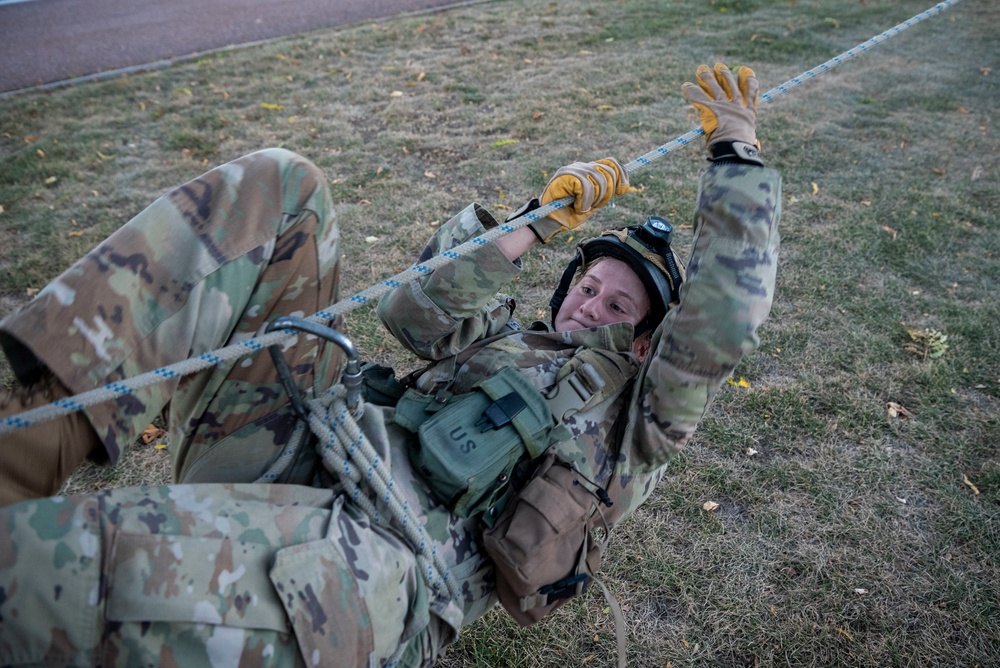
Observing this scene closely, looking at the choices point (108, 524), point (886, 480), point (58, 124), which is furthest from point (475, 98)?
point (108, 524)

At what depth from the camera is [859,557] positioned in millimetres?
2824

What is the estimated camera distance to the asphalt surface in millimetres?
A: 8094

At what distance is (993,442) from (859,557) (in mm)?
1043

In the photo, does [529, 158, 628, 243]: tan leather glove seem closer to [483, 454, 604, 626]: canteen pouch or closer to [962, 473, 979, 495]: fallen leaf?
[483, 454, 604, 626]: canteen pouch

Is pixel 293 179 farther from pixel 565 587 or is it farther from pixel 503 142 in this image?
pixel 503 142

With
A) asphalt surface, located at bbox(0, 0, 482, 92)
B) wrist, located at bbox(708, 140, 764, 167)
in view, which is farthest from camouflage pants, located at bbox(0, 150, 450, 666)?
asphalt surface, located at bbox(0, 0, 482, 92)

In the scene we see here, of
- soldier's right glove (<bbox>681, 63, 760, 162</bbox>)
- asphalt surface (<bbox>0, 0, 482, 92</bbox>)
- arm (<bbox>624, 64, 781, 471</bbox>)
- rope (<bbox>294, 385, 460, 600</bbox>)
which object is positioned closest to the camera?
rope (<bbox>294, 385, 460, 600</bbox>)

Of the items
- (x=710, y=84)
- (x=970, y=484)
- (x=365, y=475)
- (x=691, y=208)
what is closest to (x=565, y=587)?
(x=365, y=475)

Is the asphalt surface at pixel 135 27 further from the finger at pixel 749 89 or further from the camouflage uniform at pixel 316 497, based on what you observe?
the finger at pixel 749 89

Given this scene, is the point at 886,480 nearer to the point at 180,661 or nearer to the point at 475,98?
the point at 180,661

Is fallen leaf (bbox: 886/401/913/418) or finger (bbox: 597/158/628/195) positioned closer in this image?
finger (bbox: 597/158/628/195)

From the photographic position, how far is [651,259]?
8.32 feet

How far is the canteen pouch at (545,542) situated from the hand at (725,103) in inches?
48.4

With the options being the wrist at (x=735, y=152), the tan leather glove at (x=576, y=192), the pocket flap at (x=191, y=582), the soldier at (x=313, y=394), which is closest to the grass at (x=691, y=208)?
the soldier at (x=313, y=394)
